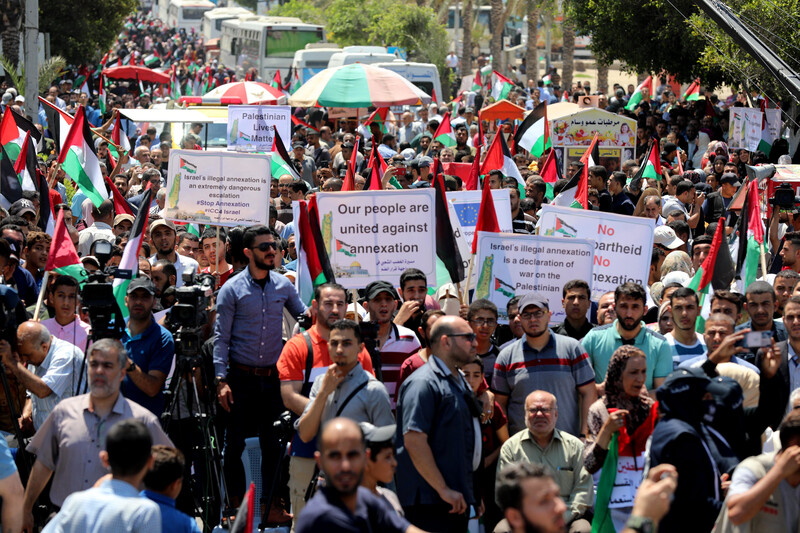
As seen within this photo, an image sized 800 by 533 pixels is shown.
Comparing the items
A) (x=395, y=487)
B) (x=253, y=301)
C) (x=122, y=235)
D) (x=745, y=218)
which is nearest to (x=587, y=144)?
(x=745, y=218)

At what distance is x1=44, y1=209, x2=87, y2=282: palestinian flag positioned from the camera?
8.15 metres

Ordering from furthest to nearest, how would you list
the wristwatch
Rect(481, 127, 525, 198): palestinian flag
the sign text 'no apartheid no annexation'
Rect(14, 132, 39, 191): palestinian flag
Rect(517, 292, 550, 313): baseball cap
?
Rect(481, 127, 525, 198): palestinian flag → Rect(14, 132, 39, 191): palestinian flag → the sign text 'no apartheid no annexation' → Rect(517, 292, 550, 313): baseball cap → the wristwatch

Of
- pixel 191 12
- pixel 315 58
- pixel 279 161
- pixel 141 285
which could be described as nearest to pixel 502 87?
pixel 315 58

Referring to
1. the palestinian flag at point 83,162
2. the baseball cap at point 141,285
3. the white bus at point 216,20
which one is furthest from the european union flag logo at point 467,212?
the white bus at point 216,20

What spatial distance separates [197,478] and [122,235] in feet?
10.8

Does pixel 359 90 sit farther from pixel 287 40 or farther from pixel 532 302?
pixel 287 40

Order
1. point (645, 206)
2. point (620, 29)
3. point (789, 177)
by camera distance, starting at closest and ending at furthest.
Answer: point (645, 206)
point (789, 177)
point (620, 29)

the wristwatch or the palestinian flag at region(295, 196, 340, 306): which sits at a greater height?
the palestinian flag at region(295, 196, 340, 306)

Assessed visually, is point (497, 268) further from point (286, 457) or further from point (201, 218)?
point (201, 218)

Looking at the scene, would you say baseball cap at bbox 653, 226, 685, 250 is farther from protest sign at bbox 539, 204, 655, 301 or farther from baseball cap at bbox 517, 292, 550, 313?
baseball cap at bbox 517, 292, 550, 313

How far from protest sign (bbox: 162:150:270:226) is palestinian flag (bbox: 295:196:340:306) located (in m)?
1.50

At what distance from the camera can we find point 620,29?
84.3ft

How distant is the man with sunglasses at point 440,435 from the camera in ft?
18.7

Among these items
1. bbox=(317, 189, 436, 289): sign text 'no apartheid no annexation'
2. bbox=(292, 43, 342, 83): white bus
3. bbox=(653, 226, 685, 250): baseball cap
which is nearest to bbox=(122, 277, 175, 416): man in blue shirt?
bbox=(317, 189, 436, 289): sign text 'no apartheid no annexation'
